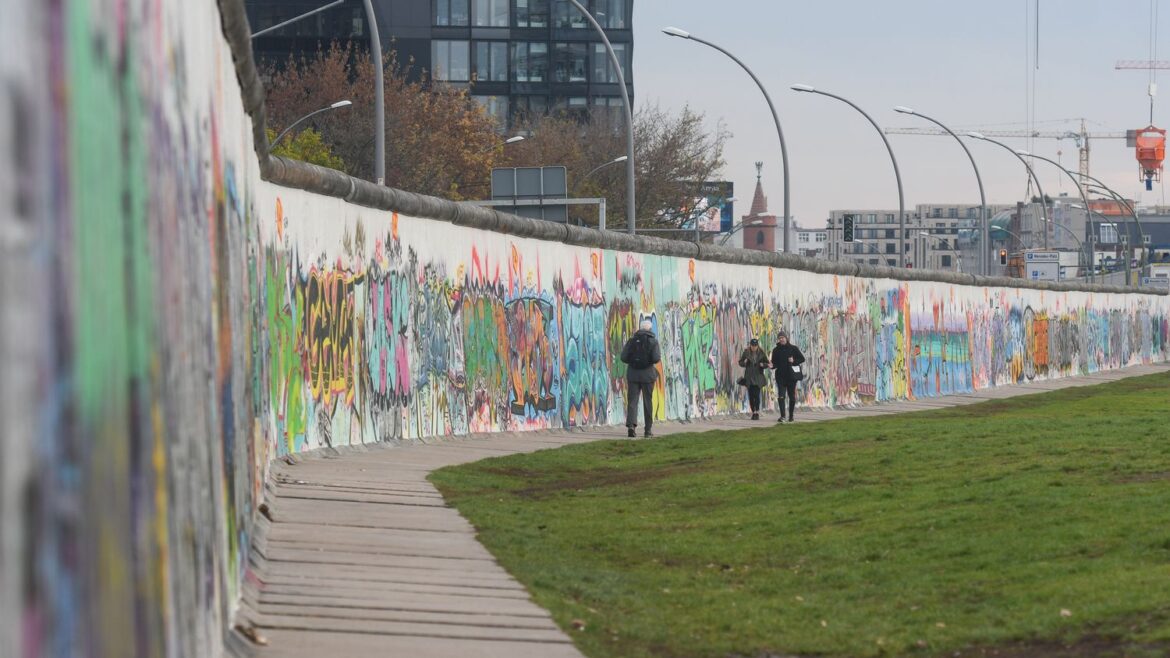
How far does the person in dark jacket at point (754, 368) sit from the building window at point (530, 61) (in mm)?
69293

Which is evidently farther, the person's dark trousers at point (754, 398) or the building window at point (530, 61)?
the building window at point (530, 61)

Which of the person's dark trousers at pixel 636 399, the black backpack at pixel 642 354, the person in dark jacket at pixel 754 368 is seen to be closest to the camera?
the black backpack at pixel 642 354

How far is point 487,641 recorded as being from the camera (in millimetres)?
8102

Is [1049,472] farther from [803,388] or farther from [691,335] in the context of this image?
[803,388]

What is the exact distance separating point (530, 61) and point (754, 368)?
69857 millimetres

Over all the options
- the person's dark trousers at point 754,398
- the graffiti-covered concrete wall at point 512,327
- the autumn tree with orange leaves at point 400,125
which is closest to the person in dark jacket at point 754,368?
the person's dark trousers at point 754,398

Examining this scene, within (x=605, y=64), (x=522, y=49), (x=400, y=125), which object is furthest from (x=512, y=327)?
(x=605, y=64)

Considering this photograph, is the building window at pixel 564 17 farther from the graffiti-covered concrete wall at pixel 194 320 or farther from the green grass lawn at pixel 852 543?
the green grass lawn at pixel 852 543

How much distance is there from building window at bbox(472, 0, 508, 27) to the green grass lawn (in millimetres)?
80634

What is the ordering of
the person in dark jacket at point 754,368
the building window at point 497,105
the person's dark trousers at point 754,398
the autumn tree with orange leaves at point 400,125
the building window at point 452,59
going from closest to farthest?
the person in dark jacket at point 754,368, the person's dark trousers at point 754,398, the autumn tree with orange leaves at point 400,125, the building window at point 452,59, the building window at point 497,105

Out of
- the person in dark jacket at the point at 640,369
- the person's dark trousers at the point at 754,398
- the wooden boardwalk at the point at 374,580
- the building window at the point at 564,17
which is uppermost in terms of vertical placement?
the building window at the point at 564,17

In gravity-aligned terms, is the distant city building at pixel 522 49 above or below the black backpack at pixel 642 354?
above

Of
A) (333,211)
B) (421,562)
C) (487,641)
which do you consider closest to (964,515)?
(421,562)

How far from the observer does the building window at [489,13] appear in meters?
98.4
